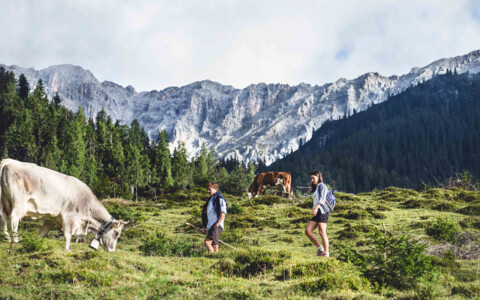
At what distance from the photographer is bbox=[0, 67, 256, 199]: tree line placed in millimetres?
65188

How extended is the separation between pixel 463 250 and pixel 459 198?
19.2 m

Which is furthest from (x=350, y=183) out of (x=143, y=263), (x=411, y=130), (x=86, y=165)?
(x=143, y=263)

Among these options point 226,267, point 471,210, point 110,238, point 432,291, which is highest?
point 471,210

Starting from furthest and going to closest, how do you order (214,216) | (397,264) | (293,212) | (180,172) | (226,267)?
(180,172) → (293,212) → (214,216) → (226,267) → (397,264)

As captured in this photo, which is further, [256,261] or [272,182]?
[272,182]

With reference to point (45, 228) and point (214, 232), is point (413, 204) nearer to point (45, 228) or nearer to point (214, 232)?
point (214, 232)

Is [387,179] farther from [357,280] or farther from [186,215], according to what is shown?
[357,280]

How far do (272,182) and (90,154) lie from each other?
175ft

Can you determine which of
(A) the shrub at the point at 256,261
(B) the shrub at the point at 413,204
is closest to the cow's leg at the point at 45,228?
(A) the shrub at the point at 256,261

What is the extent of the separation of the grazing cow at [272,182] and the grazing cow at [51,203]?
23.7 meters

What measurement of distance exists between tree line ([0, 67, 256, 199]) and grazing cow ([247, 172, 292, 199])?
22.1 metres

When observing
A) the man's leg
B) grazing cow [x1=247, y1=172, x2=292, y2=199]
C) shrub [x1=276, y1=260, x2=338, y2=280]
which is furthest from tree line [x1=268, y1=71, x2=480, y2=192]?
shrub [x1=276, y1=260, x2=338, y2=280]

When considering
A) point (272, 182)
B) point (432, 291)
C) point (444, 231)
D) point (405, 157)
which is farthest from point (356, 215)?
point (405, 157)

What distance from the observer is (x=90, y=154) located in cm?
7462
